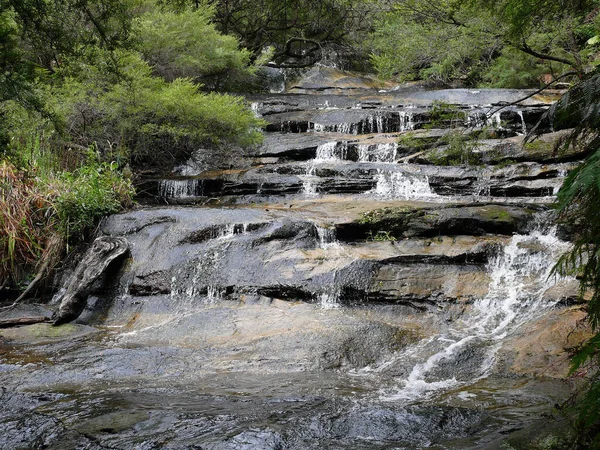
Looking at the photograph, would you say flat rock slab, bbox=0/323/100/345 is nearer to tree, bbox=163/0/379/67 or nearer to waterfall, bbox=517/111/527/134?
waterfall, bbox=517/111/527/134

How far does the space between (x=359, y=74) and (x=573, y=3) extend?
20.8 m

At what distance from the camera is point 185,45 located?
16.0 metres

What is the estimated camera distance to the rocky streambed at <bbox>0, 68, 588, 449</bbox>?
394 centimetres

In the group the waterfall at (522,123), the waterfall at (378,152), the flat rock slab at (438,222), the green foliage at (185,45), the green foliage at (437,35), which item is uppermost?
the green foliage at (185,45)

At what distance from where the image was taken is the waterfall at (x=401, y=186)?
10953mm

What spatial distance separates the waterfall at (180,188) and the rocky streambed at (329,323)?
3.05ft

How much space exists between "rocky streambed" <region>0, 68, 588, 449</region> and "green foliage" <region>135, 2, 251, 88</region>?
628 centimetres

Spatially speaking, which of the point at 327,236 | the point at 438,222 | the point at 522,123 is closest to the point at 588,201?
the point at 438,222

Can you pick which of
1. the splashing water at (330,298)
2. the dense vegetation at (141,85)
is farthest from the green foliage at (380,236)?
the dense vegetation at (141,85)

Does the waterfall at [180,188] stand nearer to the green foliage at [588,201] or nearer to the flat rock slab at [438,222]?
the flat rock slab at [438,222]

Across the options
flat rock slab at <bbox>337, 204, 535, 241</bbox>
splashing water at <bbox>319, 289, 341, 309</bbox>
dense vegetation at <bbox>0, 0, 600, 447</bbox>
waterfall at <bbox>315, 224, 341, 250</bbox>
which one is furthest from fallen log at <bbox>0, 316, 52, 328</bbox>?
flat rock slab at <bbox>337, 204, 535, 241</bbox>

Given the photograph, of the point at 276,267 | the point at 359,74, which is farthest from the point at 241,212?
the point at 359,74

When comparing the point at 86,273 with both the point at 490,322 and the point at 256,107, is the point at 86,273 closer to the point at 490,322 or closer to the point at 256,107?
the point at 490,322

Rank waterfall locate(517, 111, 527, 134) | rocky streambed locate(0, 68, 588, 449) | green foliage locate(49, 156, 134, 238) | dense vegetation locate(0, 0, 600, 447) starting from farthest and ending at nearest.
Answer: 1. waterfall locate(517, 111, 527, 134)
2. green foliage locate(49, 156, 134, 238)
3. dense vegetation locate(0, 0, 600, 447)
4. rocky streambed locate(0, 68, 588, 449)
